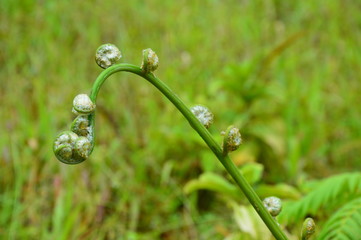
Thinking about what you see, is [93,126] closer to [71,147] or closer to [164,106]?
[71,147]

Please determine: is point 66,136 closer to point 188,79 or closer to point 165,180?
point 165,180

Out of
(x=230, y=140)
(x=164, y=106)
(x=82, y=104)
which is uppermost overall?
(x=164, y=106)

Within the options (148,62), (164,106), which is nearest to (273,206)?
(148,62)

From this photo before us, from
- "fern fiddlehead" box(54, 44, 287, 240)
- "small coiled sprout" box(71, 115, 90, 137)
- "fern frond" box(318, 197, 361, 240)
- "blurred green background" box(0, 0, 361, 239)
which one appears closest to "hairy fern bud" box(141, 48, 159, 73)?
"fern fiddlehead" box(54, 44, 287, 240)

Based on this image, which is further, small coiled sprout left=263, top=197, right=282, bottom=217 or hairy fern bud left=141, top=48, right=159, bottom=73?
small coiled sprout left=263, top=197, right=282, bottom=217

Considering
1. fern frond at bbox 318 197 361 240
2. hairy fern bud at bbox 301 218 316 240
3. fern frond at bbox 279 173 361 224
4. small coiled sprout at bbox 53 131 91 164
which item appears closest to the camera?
small coiled sprout at bbox 53 131 91 164

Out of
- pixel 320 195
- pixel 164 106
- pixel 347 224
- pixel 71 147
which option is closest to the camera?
pixel 71 147

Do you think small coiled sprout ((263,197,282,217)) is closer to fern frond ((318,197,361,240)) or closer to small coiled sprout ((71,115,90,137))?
fern frond ((318,197,361,240))
